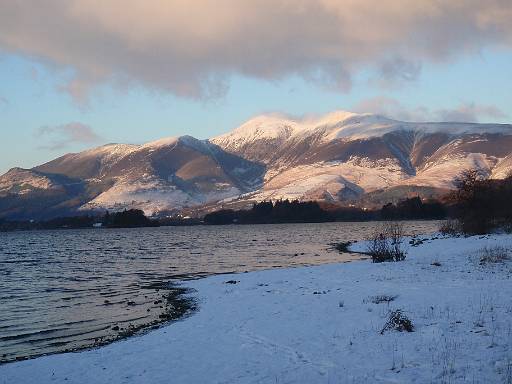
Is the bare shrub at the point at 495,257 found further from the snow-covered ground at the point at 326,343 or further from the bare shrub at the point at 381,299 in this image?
the bare shrub at the point at 381,299

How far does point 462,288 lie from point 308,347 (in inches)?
457

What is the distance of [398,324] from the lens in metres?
19.3

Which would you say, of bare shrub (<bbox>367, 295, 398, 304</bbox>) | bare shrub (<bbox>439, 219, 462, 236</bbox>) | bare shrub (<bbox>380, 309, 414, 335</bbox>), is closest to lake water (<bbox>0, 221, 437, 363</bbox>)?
bare shrub (<bbox>367, 295, 398, 304</bbox>)

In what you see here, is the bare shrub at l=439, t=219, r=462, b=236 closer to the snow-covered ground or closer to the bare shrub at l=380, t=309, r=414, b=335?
the snow-covered ground

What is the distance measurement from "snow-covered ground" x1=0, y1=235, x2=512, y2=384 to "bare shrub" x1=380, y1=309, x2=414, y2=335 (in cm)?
35

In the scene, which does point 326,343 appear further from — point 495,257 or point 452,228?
point 452,228

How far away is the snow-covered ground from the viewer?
15.3 metres

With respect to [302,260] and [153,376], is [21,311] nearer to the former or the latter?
[153,376]

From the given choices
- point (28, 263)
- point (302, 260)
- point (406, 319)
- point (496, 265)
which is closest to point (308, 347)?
point (406, 319)

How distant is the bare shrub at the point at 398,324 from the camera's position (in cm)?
1886

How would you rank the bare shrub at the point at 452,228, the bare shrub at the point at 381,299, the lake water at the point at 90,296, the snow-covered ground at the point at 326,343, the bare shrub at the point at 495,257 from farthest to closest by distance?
the bare shrub at the point at 452,228, the bare shrub at the point at 495,257, the lake water at the point at 90,296, the bare shrub at the point at 381,299, the snow-covered ground at the point at 326,343

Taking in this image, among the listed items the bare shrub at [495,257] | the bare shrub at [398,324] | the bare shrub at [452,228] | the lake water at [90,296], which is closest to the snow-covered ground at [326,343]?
the bare shrub at [398,324]

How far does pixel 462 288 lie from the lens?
26.3 metres

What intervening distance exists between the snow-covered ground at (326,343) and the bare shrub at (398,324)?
1.15 feet
